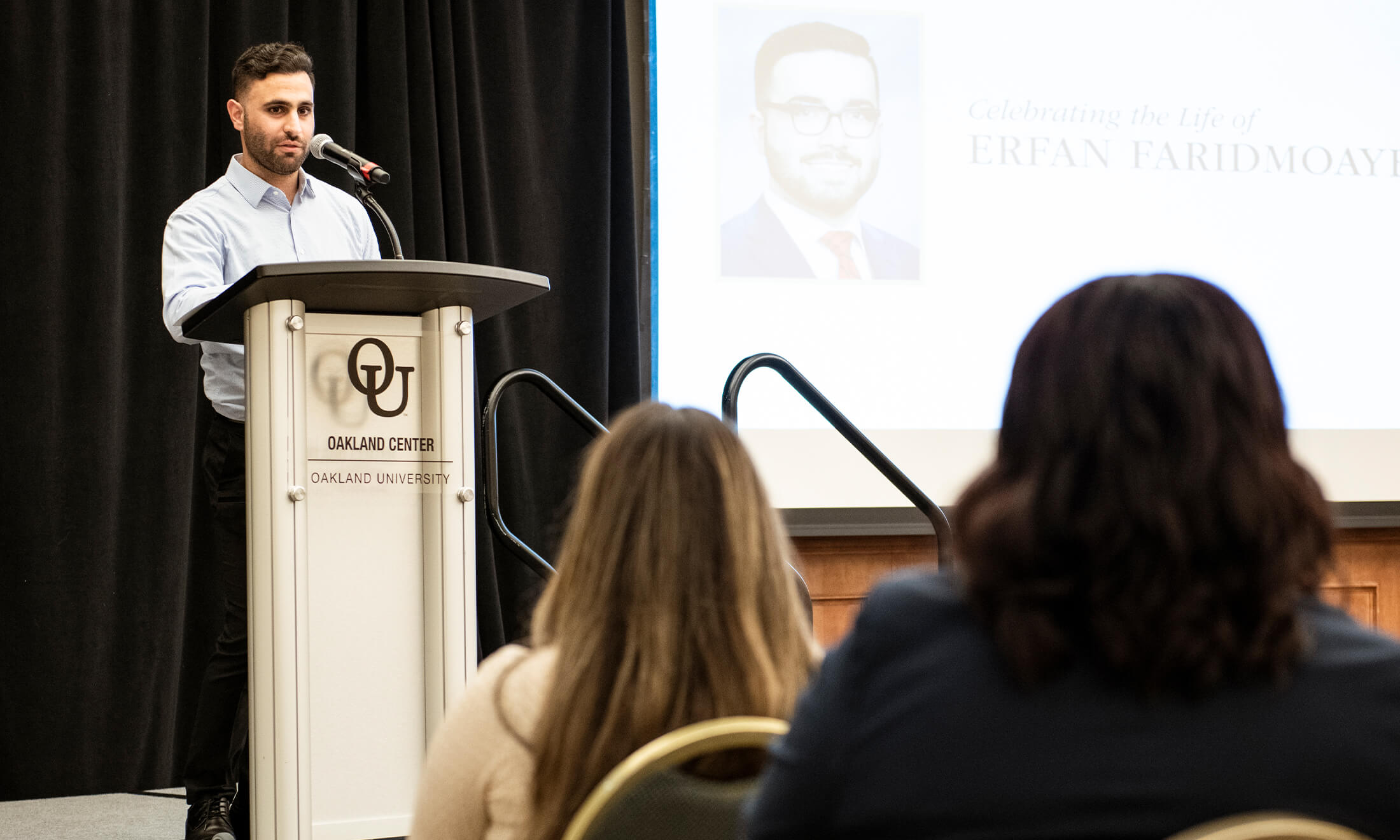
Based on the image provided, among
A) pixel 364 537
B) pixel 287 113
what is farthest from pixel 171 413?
pixel 364 537

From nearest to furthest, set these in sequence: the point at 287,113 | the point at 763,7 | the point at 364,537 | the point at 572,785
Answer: the point at 572,785, the point at 364,537, the point at 287,113, the point at 763,7

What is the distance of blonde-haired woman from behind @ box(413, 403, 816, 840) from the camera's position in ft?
3.37

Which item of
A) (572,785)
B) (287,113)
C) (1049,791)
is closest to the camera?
(1049,791)

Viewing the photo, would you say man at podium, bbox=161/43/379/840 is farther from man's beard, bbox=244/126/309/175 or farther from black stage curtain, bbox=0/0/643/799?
black stage curtain, bbox=0/0/643/799

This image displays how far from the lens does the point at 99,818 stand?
128 inches

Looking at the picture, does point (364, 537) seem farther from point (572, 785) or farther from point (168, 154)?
point (168, 154)

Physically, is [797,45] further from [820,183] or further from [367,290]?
[367,290]

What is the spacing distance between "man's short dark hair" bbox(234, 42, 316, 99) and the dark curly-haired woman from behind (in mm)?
2386

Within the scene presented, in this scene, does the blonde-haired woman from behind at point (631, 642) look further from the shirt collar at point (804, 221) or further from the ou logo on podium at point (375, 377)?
the shirt collar at point (804, 221)

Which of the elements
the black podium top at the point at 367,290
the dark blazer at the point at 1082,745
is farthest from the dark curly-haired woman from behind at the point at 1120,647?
the black podium top at the point at 367,290

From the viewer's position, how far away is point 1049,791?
29.6 inches

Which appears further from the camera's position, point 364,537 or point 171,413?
point 171,413

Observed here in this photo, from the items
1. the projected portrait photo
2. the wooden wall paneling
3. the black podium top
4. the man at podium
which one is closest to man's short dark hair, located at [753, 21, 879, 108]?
the projected portrait photo

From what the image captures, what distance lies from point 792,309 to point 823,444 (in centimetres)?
42
